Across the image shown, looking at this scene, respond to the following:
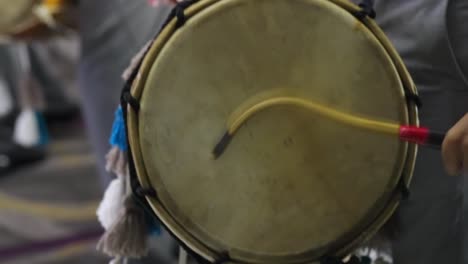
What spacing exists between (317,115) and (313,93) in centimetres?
3

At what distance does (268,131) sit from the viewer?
915 millimetres

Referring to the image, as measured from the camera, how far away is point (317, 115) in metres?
0.90

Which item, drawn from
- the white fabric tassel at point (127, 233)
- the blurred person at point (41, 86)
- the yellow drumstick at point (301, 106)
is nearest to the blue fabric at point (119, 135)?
the white fabric tassel at point (127, 233)


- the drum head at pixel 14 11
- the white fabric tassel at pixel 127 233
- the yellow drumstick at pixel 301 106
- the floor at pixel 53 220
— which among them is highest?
the yellow drumstick at pixel 301 106

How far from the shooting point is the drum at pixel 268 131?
2.90 ft

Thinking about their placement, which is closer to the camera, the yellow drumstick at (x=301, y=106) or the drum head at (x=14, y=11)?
the yellow drumstick at (x=301, y=106)

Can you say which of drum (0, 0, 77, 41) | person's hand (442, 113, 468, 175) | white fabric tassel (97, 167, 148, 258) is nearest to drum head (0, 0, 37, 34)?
drum (0, 0, 77, 41)

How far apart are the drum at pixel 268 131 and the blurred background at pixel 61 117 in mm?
500

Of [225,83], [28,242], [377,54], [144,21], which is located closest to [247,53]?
[225,83]

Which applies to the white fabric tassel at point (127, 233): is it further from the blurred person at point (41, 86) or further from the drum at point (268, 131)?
the blurred person at point (41, 86)

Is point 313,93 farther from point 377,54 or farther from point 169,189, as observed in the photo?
point 169,189

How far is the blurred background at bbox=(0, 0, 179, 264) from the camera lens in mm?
1492

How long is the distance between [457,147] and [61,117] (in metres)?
2.38

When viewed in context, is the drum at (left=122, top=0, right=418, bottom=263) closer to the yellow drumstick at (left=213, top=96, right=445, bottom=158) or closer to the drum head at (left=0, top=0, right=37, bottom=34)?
the yellow drumstick at (left=213, top=96, right=445, bottom=158)
